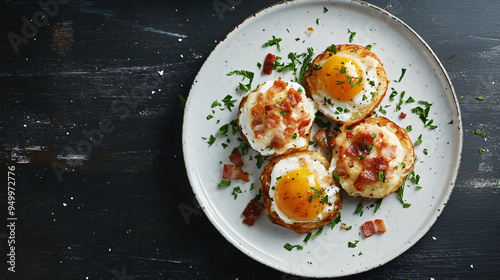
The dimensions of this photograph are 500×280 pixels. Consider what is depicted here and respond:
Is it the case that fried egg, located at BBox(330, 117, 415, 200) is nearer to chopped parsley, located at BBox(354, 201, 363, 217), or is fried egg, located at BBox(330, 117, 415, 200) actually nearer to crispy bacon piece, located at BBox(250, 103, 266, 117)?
chopped parsley, located at BBox(354, 201, 363, 217)

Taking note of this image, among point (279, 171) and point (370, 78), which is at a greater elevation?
point (370, 78)

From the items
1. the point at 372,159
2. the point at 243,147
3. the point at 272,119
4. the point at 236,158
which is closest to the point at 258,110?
the point at 272,119

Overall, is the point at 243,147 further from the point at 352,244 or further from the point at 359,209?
the point at 352,244

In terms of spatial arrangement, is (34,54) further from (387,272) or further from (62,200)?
(387,272)

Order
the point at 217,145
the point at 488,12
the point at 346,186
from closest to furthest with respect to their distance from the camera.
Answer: the point at 346,186
the point at 217,145
the point at 488,12

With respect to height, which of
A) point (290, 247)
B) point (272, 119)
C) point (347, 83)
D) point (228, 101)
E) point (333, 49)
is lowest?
point (290, 247)

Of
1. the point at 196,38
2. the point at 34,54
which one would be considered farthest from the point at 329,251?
the point at 34,54

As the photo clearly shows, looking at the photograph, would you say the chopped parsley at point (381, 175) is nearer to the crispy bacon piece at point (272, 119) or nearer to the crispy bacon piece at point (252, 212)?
the crispy bacon piece at point (272, 119)

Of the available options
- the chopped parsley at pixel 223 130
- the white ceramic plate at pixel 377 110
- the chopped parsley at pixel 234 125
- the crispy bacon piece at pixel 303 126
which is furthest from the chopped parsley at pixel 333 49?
the chopped parsley at pixel 223 130
